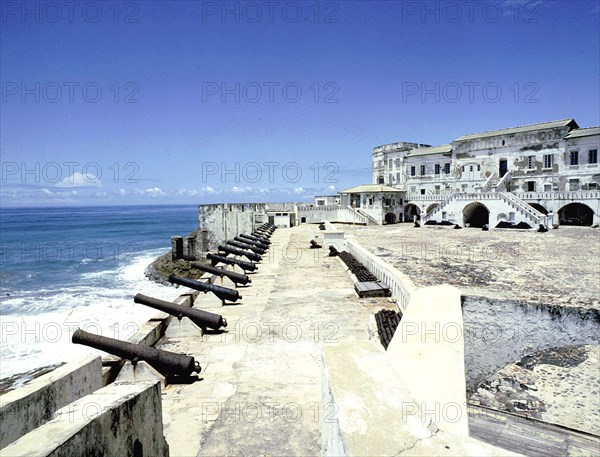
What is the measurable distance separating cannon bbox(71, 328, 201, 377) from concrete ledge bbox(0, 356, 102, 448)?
0.92 feet

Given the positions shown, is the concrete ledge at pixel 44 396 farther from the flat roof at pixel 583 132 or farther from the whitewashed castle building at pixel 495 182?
the flat roof at pixel 583 132

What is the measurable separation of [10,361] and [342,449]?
17.3 meters

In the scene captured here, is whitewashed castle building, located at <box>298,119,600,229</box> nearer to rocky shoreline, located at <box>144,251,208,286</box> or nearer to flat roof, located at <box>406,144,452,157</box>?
flat roof, located at <box>406,144,452,157</box>

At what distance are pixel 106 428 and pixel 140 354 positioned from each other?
2734mm

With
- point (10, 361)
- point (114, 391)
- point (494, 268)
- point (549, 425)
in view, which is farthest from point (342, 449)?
point (10, 361)

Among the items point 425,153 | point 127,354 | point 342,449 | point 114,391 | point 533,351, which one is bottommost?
point 533,351

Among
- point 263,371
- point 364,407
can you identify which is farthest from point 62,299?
point 364,407

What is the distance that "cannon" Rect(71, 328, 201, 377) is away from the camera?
5762mm

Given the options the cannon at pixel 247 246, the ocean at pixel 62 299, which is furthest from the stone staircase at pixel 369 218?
the cannon at pixel 247 246

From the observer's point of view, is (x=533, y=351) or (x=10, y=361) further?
(x=10, y=361)

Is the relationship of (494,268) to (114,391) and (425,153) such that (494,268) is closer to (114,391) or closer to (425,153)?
(114,391)

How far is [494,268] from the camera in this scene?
50.8 ft

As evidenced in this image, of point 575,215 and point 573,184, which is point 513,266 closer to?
point 575,215

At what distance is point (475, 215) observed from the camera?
135 ft
